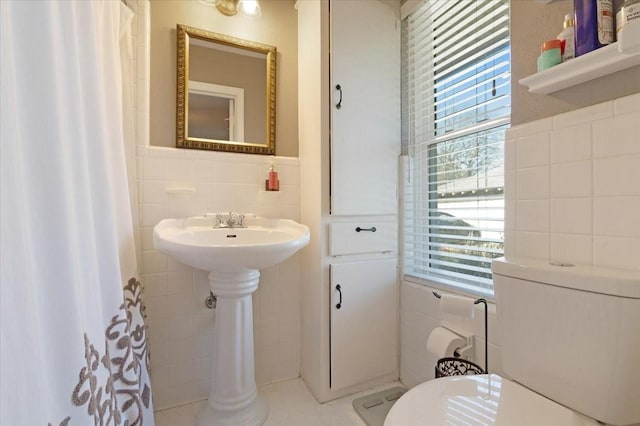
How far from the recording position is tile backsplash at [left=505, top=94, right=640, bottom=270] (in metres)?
0.78

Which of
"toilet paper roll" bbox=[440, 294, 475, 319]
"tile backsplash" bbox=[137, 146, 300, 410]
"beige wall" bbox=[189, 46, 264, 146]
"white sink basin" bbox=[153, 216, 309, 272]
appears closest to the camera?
"white sink basin" bbox=[153, 216, 309, 272]

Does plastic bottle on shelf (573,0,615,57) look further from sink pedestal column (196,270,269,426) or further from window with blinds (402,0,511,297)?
sink pedestal column (196,270,269,426)

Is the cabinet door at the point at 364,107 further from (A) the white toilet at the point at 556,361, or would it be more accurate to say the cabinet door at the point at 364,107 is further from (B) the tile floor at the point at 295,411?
(B) the tile floor at the point at 295,411

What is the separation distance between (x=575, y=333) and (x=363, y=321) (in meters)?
0.97

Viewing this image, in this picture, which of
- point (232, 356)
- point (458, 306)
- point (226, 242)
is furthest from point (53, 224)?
point (458, 306)

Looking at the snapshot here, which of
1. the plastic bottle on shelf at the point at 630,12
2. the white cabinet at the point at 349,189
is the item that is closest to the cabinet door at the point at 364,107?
the white cabinet at the point at 349,189

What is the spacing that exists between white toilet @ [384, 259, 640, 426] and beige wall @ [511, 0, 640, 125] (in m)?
0.51

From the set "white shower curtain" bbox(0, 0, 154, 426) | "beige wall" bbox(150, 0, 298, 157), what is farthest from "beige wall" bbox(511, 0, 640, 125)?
"white shower curtain" bbox(0, 0, 154, 426)

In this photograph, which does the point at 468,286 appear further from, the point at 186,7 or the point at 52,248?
the point at 186,7

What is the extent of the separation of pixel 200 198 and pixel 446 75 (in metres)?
1.41

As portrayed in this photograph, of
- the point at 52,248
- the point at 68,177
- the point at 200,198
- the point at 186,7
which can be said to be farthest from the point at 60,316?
the point at 186,7

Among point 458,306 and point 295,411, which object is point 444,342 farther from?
point 295,411

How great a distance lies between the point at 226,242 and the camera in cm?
140

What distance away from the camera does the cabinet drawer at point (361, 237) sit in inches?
59.5
